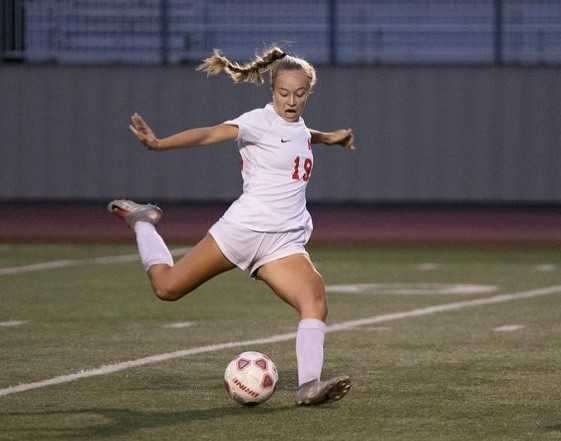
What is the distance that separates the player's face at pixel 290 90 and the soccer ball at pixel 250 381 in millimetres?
1312

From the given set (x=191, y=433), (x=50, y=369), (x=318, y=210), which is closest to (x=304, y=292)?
(x=191, y=433)

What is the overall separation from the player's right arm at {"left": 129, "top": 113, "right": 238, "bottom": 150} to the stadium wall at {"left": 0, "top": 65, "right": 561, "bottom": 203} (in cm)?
1766

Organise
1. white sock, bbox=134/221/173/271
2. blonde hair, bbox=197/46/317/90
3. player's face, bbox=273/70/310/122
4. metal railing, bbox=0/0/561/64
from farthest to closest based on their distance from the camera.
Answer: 1. metal railing, bbox=0/0/561/64
2. white sock, bbox=134/221/173/271
3. blonde hair, bbox=197/46/317/90
4. player's face, bbox=273/70/310/122

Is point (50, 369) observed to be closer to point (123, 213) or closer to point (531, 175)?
point (123, 213)

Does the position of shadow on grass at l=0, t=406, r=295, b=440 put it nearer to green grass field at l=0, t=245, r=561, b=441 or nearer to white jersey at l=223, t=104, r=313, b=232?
green grass field at l=0, t=245, r=561, b=441

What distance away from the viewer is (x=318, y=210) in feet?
82.9

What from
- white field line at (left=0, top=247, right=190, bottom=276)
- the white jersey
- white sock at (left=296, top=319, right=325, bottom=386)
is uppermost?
the white jersey

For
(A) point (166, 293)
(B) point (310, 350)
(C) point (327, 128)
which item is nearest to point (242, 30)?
(C) point (327, 128)

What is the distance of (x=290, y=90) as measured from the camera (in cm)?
812

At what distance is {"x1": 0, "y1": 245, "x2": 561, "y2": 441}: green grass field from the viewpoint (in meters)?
7.39

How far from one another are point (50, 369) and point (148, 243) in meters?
1.20

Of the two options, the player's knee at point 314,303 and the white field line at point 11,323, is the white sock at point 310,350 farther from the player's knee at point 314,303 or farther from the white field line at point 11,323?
the white field line at point 11,323

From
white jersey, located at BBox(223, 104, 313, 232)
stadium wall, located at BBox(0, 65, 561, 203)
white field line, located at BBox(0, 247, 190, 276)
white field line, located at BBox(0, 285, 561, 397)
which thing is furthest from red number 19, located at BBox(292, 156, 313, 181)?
stadium wall, located at BBox(0, 65, 561, 203)

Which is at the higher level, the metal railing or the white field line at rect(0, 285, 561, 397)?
the metal railing
